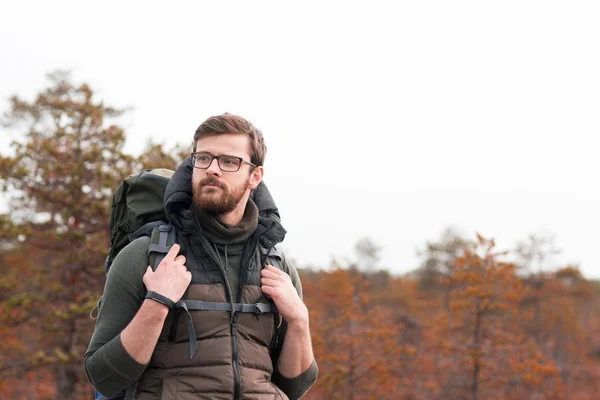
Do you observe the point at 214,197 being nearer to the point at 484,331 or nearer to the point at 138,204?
the point at 138,204

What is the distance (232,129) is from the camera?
275cm

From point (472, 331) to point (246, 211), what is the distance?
15.4 meters

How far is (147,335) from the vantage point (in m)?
2.42

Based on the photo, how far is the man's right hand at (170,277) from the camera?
246 cm

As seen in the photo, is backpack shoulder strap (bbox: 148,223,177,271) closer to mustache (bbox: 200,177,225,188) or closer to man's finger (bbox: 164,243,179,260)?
man's finger (bbox: 164,243,179,260)

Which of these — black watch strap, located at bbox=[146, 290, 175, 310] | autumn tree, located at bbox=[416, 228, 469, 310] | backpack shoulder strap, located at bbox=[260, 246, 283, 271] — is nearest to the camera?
black watch strap, located at bbox=[146, 290, 175, 310]

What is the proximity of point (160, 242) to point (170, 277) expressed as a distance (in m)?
0.21

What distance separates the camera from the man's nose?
8.82 feet

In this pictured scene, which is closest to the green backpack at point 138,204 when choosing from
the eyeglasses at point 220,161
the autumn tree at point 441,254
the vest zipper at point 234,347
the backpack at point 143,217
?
the backpack at point 143,217

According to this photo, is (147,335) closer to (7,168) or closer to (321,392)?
(7,168)

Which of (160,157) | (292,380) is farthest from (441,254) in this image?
(292,380)

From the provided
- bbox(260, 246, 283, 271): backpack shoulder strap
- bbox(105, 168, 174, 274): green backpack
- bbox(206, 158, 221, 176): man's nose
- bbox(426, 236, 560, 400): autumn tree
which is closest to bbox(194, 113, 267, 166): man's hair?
bbox(206, 158, 221, 176): man's nose

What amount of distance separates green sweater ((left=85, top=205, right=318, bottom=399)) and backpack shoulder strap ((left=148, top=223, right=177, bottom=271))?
0.03 metres

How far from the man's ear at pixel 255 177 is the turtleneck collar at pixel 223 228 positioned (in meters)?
0.14
